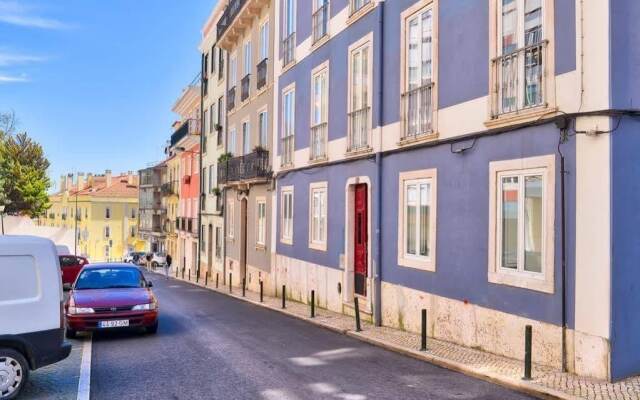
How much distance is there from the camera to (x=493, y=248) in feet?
33.6

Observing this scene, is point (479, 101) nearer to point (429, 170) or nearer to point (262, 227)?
point (429, 170)

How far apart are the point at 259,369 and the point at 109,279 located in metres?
5.47

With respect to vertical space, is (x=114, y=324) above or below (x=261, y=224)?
below

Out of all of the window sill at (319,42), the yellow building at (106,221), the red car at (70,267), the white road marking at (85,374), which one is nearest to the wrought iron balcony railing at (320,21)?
the window sill at (319,42)

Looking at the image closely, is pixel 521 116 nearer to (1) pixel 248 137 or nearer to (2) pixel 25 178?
(1) pixel 248 137

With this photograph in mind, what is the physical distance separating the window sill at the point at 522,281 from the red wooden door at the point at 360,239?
18.2ft

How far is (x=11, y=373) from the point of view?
7.41 metres

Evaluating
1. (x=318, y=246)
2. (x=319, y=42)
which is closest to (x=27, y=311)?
(x=318, y=246)

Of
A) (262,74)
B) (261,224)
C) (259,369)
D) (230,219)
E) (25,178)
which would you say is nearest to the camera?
(259,369)

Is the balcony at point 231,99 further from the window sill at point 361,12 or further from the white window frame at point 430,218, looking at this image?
the white window frame at point 430,218

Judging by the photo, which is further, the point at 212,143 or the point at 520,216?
the point at 212,143

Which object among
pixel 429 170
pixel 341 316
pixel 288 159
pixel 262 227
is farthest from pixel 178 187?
pixel 429 170

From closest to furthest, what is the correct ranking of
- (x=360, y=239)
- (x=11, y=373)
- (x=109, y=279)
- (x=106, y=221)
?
1. (x=11, y=373)
2. (x=109, y=279)
3. (x=360, y=239)
4. (x=106, y=221)

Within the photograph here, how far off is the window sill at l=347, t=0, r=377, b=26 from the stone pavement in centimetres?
733
